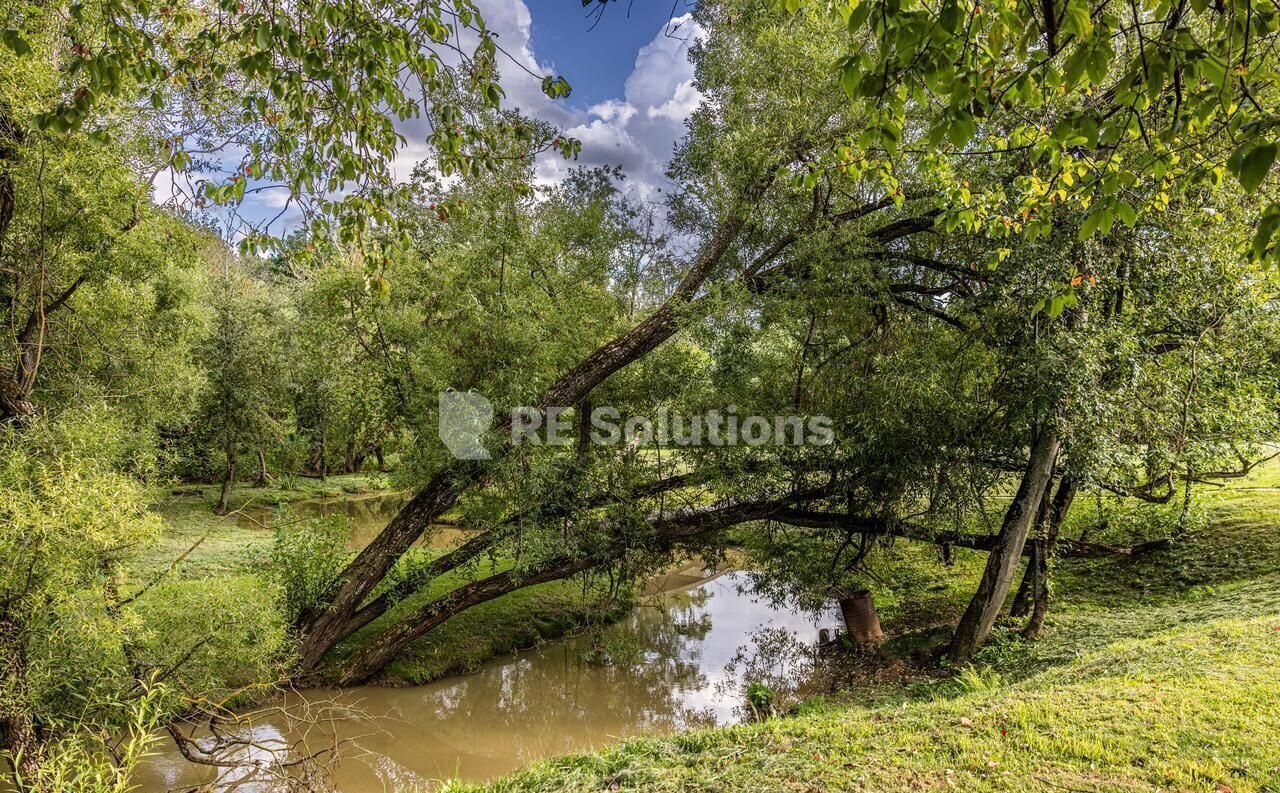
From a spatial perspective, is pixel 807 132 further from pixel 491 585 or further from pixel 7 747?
pixel 7 747

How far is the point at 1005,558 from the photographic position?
710 cm

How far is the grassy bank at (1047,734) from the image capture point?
296cm

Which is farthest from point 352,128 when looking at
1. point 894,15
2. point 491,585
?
point 491,585

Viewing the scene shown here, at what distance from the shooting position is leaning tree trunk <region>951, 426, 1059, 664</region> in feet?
22.7

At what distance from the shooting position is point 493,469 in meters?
7.62

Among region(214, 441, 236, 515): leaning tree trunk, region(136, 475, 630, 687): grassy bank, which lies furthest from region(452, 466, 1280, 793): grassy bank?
region(214, 441, 236, 515): leaning tree trunk

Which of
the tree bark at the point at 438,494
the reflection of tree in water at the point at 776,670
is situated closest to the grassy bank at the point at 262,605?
the tree bark at the point at 438,494

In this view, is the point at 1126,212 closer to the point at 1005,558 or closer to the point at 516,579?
the point at 1005,558

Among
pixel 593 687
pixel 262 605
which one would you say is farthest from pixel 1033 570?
pixel 262 605

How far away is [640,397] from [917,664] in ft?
16.2

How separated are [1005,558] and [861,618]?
2.16m

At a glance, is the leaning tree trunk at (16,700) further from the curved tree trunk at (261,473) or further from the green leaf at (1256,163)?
the curved tree trunk at (261,473)

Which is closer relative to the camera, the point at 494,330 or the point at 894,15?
the point at 894,15

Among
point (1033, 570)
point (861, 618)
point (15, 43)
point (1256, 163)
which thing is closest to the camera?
point (1256, 163)
